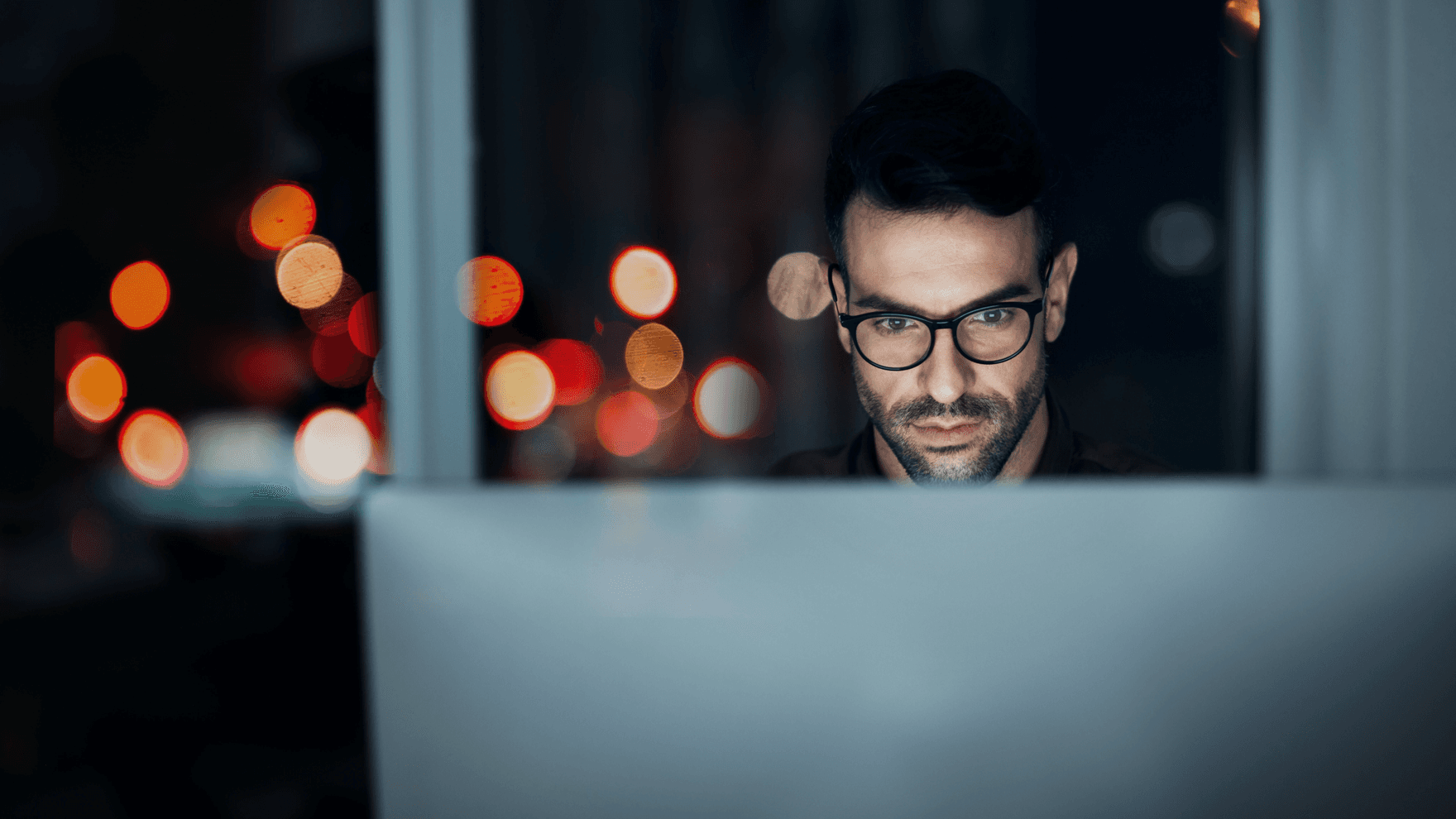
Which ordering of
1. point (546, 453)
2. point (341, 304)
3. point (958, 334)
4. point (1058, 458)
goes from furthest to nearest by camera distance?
point (546, 453) < point (341, 304) < point (1058, 458) < point (958, 334)

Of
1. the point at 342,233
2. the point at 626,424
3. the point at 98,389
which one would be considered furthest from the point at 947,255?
the point at 98,389

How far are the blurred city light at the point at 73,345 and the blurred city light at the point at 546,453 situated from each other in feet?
7.44

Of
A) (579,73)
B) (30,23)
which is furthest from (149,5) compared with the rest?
(579,73)

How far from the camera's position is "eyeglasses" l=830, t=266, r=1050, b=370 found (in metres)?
0.71

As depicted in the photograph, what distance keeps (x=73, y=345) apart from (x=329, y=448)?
43.7 inches

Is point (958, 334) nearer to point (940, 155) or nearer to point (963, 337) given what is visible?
point (963, 337)

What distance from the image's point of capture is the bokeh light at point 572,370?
121 cm

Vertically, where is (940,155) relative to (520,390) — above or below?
above

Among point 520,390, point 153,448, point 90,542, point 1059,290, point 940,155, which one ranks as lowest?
point 90,542

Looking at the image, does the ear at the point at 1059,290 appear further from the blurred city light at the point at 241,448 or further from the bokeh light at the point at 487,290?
the blurred city light at the point at 241,448

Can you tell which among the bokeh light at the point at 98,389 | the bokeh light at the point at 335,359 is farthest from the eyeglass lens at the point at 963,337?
the bokeh light at the point at 98,389

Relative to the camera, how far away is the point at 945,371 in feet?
2.38

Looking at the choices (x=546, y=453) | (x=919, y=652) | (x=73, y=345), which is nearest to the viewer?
(x=919, y=652)

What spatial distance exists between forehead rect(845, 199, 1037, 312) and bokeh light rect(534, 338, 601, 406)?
59cm
